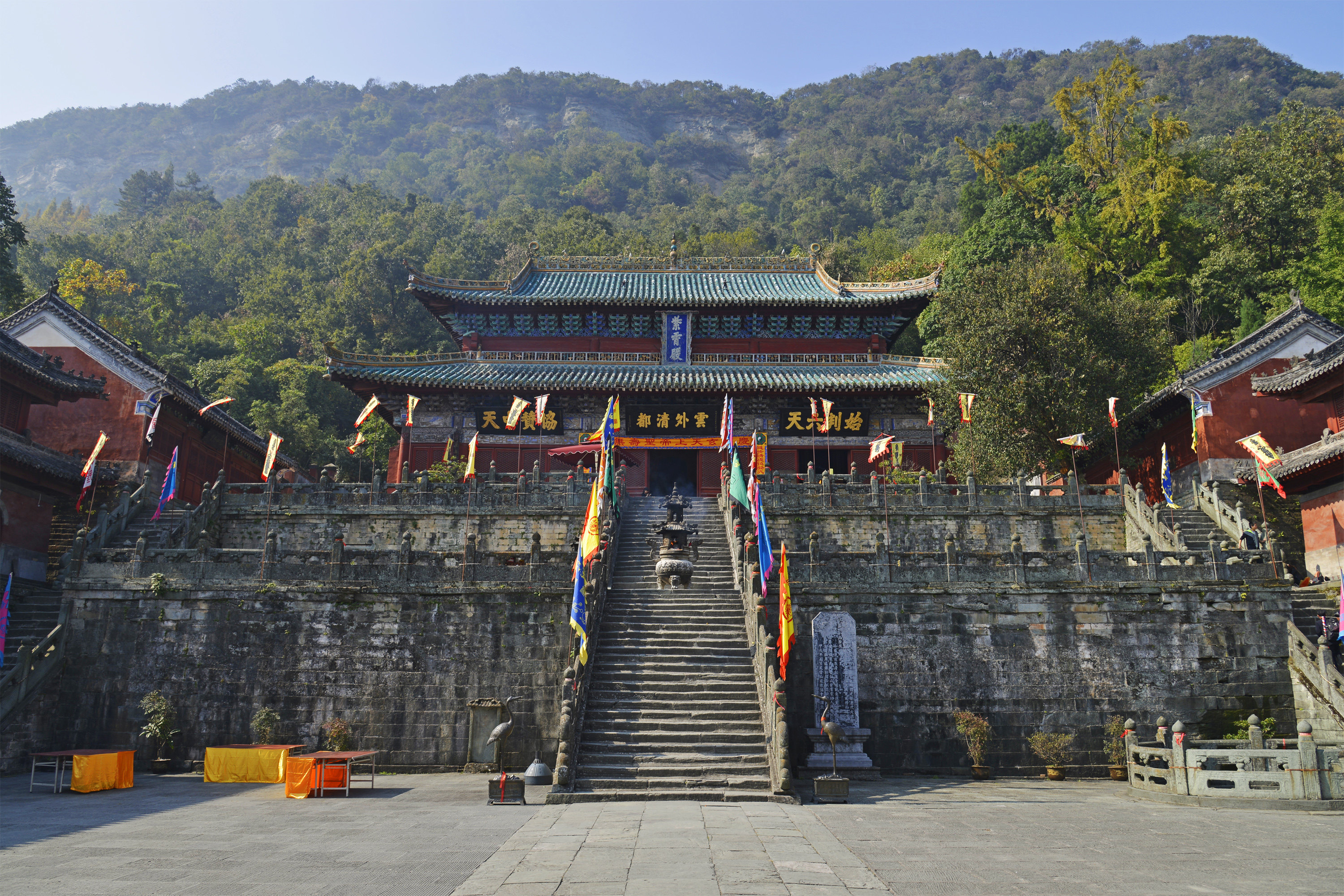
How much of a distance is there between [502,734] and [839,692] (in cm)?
727

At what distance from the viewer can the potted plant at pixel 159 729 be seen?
18281 mm

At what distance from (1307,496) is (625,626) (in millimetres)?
19549

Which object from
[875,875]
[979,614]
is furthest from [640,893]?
[979,614]

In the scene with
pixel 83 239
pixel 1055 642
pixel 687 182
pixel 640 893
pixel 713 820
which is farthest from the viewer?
pixel 687 182

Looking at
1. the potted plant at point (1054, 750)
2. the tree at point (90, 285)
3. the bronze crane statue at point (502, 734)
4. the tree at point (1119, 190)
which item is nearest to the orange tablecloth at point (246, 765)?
the bronze crane statue at point (502, 734)

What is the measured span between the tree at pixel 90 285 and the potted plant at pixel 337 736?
43873 mm

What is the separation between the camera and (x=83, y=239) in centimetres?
6556

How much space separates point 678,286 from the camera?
39875mm

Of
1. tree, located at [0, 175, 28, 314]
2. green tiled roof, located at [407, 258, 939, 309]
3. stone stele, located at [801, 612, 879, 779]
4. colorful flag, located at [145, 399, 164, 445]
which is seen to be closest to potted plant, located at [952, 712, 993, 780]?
stone stele, located at [801, 612, 879, 779]

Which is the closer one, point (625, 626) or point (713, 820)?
point (713, 820)

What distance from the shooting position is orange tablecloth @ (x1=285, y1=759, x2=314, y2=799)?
15.0 meters

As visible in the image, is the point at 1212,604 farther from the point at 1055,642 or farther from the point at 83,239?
the point at 83,239

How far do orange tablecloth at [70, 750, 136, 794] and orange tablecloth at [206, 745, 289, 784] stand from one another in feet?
4.46

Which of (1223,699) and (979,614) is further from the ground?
(979,614)
